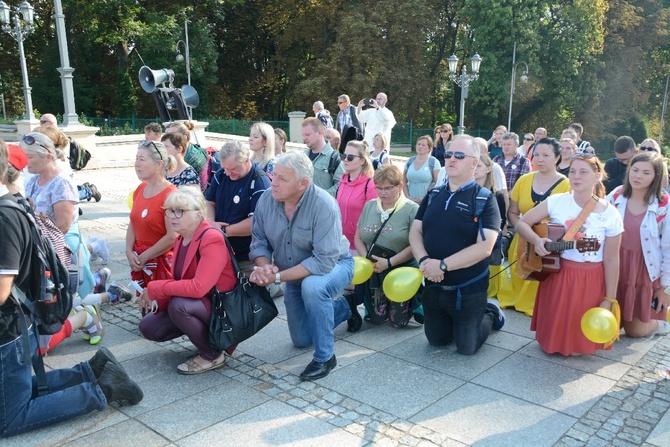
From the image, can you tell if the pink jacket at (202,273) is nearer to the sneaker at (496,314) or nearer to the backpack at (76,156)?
the sneaker at (496,314)

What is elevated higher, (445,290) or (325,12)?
(325,12)

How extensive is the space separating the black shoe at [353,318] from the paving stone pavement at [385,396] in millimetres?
83

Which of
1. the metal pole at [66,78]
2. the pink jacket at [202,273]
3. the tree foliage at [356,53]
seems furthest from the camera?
the tree foliage at [356,53]

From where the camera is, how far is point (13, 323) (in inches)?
126

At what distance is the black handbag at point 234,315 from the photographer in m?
4.15

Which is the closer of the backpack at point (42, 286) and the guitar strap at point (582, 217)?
the backpack at point (42, 286)

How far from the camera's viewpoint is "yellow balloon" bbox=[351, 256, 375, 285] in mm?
4926

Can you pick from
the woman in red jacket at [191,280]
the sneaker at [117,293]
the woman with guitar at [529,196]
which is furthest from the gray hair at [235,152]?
the woman with guitar at [529,196]

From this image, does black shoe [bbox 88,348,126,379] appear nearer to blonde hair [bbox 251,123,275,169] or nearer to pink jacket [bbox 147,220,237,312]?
pink jacket [bbox 147,220,237,312]

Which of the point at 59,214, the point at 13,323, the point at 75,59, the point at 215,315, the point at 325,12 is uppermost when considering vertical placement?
the point at 325,12

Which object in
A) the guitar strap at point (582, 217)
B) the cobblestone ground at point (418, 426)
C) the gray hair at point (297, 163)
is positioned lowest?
the cobblestone ground at point (418, 426)

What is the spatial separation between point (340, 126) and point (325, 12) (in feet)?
77.9

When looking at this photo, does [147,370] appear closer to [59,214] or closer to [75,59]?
[59,214]

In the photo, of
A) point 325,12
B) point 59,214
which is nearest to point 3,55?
point 325,12
